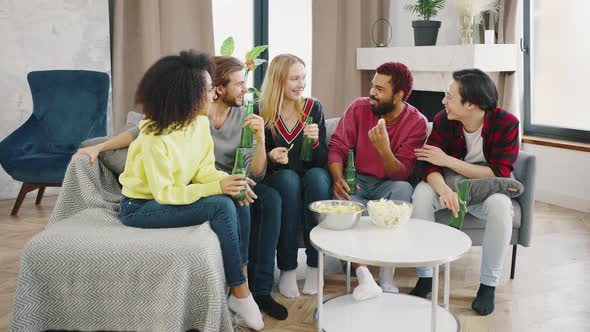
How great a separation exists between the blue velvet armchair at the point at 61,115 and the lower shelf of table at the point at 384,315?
7.86 feet

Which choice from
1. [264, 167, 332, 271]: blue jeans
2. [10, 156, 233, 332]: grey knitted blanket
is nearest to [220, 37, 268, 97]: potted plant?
[264, 167, 332, 271]: blue jeans

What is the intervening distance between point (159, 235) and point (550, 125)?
372 cm

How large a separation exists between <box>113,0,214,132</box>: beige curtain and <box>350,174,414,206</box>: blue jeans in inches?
100

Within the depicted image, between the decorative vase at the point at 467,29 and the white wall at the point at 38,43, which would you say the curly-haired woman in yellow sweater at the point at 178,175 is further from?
the decorative vase at the point at 467,29

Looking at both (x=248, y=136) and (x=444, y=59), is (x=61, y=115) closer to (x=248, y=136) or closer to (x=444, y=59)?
(x=248, y=136)

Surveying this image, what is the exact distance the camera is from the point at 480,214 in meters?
2.84

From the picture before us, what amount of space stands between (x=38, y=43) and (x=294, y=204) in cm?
283

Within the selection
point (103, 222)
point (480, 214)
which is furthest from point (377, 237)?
point (103, 222)

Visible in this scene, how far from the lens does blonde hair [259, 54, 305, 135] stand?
2.95 meters

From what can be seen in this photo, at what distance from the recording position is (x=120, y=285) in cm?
220

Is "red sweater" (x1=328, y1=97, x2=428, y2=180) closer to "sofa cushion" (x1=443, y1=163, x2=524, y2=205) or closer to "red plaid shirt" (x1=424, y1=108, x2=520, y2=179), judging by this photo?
"red plaid shirt" (x1=424, y1=108, x2=520, y2=179)

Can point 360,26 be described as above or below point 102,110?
above

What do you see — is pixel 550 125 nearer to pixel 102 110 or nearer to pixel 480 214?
pixel 480 214

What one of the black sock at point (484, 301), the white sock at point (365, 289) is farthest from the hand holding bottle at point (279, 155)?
the black sock at point (484, 301)
